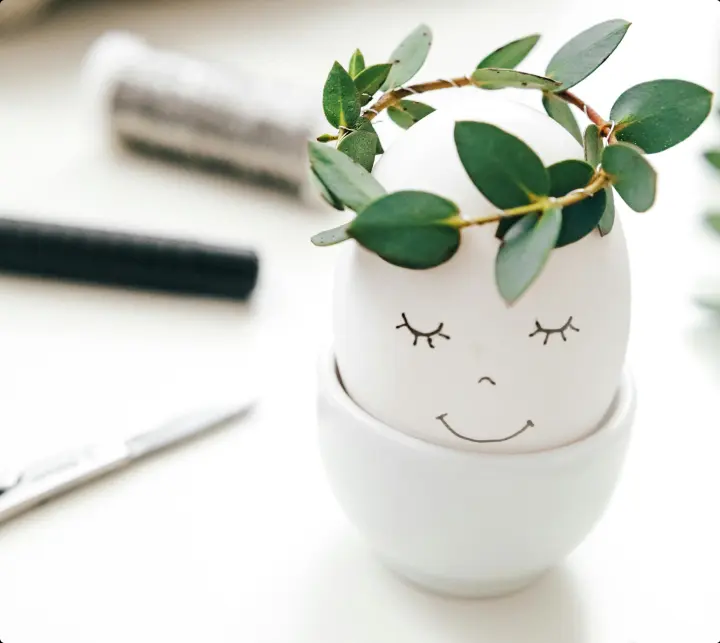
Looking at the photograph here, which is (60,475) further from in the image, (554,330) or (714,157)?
(714,157)

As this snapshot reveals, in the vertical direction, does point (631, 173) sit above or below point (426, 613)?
above

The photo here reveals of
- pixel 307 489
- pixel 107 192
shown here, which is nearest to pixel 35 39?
pixel 107 192

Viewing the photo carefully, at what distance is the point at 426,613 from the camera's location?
374 mm

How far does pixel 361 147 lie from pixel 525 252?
0.29 ft

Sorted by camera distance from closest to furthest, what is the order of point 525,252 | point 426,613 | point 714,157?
point 525,252, point 426,613, point 714,157

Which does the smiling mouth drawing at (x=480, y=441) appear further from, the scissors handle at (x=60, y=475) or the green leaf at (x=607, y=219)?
the scissors handle at (x=60, y=475)

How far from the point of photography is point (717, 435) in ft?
1.55

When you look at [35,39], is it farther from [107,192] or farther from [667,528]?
[667,528]

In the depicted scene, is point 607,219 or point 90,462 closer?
point 607,219

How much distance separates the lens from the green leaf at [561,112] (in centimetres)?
33

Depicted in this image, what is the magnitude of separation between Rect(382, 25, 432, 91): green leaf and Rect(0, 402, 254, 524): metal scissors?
21 centimetres

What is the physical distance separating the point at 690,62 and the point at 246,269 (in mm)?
580

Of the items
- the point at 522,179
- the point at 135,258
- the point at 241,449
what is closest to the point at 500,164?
the point at 522,179

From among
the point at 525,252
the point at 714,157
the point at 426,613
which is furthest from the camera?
the point at 714,157
